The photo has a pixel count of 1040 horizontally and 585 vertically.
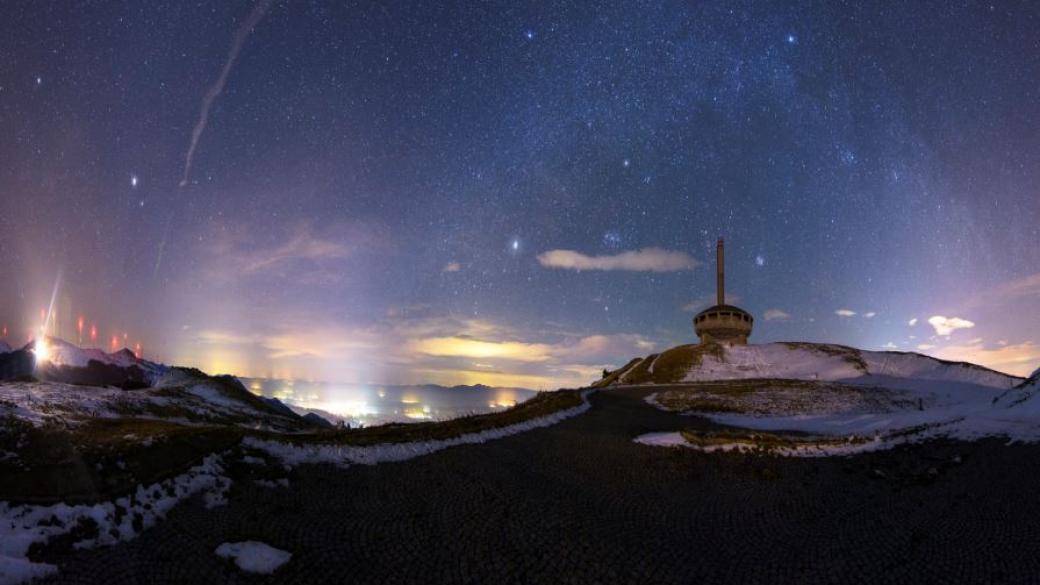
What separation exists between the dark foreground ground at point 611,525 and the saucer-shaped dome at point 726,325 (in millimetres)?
86272

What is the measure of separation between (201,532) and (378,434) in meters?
10.9

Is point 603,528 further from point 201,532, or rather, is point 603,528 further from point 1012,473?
point 1012,473

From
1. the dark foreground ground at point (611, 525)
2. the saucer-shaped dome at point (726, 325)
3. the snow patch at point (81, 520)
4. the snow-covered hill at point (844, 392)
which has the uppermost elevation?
the saucer-shaped dome at point (726, 325)

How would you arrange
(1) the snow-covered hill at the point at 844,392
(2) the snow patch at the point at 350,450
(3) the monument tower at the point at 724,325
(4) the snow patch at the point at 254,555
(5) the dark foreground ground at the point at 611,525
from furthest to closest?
(3) the monument tower at the point at 724,325
(1) the snow-covered hill at the point at 844,392
(2) the snow patch at the point at 350,450
(5) the dark foreground ground at the point at 611,525
(4) the snow patch at the point at 254,555

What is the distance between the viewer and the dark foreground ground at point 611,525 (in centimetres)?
952

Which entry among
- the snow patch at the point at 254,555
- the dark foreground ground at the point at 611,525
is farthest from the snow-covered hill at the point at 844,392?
the snow patch at the point at 254,555

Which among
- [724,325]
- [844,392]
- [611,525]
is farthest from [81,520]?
[724,325]

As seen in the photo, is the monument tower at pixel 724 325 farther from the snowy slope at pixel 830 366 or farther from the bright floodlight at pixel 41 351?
the bright floodlight at pixel 41 351

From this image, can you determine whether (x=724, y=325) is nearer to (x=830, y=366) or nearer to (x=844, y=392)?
(x=830, y=366)

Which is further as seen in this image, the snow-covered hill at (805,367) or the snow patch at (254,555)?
the snow-covered hill at (805,367)

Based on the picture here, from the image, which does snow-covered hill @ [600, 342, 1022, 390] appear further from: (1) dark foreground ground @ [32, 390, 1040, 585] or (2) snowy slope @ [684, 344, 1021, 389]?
(1) dark foreground ground @ [32, 390, 1040, 585]

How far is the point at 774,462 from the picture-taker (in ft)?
67.4

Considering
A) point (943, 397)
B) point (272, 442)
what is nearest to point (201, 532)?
point (272, 442)

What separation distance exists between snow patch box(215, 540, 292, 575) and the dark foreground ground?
166mm
